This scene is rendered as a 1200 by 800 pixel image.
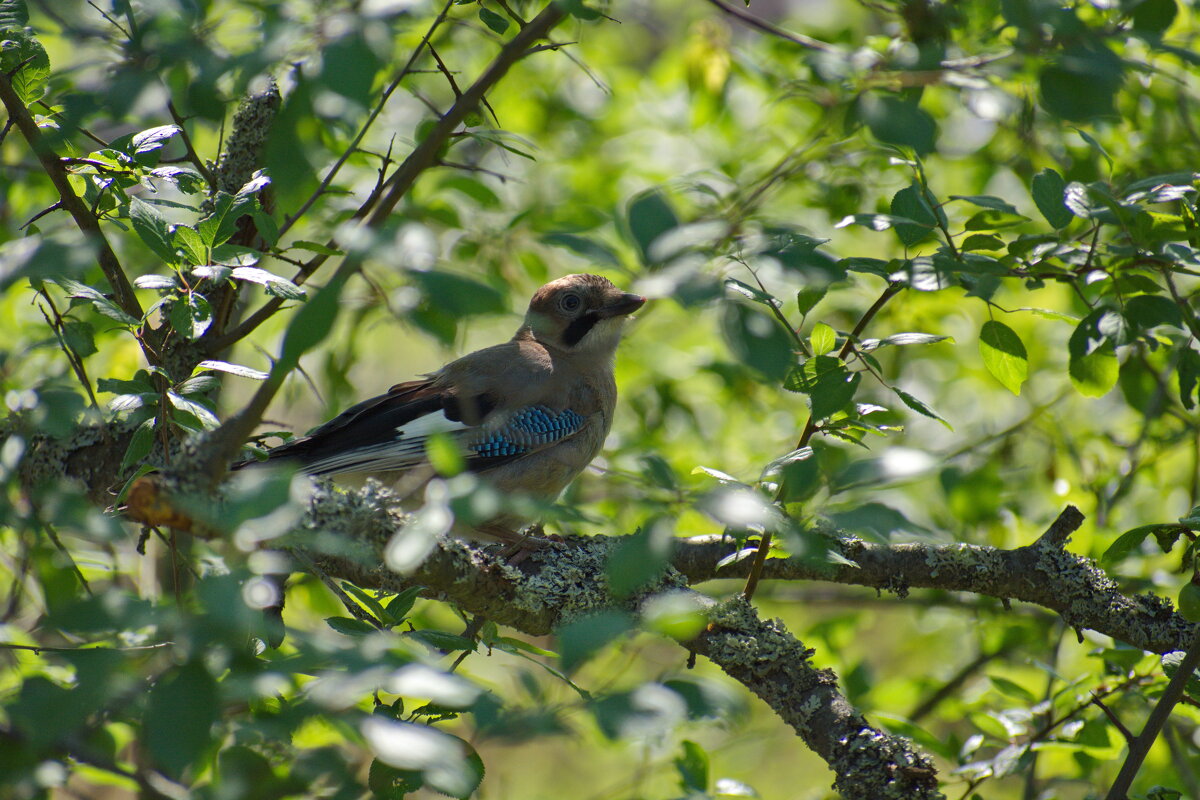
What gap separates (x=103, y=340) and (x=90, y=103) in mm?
3088

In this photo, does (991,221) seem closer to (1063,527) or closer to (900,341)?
(900,341)

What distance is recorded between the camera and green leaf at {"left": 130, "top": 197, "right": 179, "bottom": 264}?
217 centimetres

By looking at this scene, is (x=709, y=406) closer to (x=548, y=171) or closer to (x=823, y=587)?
(x=823, y=587)

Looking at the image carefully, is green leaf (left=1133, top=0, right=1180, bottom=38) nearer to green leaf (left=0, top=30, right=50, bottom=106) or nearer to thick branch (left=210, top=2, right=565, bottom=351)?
thick branch (left=210, top=2, right=565, bottom=351)

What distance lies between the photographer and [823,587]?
17.1 feet

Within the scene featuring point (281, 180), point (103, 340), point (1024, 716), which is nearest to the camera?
point (281, 180)

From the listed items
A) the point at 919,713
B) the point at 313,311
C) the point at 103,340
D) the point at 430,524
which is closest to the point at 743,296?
the point at 430,524

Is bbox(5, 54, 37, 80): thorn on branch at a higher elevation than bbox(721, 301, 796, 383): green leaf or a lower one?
higher

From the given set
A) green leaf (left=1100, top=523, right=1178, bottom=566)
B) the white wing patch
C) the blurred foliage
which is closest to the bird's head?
the blurred foliage

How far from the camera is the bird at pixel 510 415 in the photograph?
12.0 ft

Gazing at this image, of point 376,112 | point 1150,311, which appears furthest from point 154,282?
point 1150,311

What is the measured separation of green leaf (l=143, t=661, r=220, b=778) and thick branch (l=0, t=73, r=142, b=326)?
4.28ft

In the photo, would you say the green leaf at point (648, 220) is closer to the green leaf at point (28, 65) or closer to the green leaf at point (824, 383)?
the green leaf at point (824, 383)

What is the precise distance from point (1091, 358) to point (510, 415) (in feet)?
7.29
